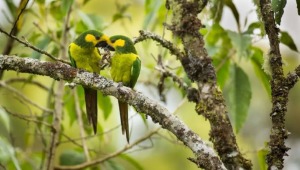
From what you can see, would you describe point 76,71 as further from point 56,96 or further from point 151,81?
point 151,81

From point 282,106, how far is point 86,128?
241 centimetres

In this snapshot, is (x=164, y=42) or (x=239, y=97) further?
(x=239, y=97)

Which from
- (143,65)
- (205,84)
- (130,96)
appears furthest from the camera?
(143,65)

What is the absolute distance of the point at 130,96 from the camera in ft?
7.39

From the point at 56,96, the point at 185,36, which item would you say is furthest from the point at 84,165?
the point at 185,36

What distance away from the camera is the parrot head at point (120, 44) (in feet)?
9.83

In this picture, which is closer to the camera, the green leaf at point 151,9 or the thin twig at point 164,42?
the thin twig at point 164,42

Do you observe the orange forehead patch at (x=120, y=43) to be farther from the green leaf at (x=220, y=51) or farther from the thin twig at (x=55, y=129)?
the thin twig at (x=55, y=129)

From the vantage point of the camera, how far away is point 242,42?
3.20 metres

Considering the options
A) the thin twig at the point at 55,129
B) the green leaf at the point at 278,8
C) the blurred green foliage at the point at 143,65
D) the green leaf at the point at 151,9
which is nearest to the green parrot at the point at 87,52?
the blurred green foliage at the point at 143,65

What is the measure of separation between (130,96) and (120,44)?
0.81m

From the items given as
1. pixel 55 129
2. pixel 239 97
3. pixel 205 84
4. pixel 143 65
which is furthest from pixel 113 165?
pixel 205 84

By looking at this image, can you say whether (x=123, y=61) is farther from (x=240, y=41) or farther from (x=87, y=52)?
(x=240, y=41)

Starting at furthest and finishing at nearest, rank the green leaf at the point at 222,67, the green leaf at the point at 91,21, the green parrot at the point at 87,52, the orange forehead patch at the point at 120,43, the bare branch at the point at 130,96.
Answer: the green leaf at the point at 91,21, the green leaf at the point at 222,67, the green parrot at the point at 87,52, the orange forehead patch at the point at 120,43, the bare branch at the point at 130,96
